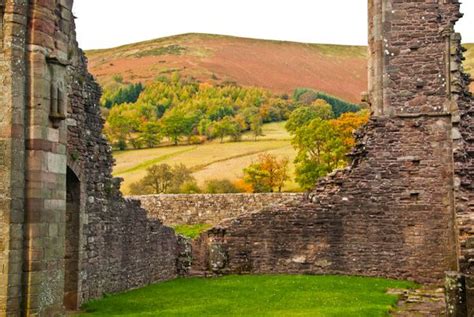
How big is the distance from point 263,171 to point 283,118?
118ft

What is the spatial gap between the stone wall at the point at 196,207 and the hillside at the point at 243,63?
61.0 m

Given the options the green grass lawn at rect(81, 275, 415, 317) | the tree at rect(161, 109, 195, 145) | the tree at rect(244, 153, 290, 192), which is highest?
the tree at rect(161, 109, 195, 145)

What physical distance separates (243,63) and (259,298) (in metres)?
92.0

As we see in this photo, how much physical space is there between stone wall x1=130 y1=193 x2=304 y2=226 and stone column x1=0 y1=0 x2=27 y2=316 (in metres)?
24.5

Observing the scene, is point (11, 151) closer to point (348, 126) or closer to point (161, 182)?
point (161, 182)

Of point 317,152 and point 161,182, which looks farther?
point 317,152

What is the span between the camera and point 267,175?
50.2 meters

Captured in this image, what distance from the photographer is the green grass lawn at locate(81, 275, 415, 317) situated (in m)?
15.2

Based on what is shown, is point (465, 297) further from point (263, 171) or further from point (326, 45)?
point (326, 45)

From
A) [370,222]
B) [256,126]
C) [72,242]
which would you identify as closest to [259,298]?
[72,242]

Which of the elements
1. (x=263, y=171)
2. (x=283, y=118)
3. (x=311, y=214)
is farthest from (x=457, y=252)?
(x=283, y=118)

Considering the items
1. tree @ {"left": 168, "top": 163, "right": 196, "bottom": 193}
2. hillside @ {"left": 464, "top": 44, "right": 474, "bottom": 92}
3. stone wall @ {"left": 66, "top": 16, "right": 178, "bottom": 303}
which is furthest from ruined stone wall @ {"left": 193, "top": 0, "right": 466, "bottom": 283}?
hillside @ {"left": 464, "top": 44, "right": 474, "bottom": 92}

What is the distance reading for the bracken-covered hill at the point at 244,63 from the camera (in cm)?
10206

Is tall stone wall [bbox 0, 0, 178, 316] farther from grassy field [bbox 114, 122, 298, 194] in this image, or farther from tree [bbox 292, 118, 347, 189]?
grassy field [bbox 114, 122, 298, 194]
